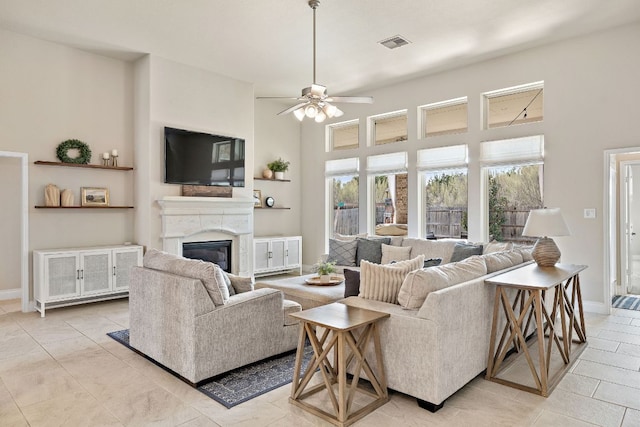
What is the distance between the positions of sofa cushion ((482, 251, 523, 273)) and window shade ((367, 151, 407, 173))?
3.07 meters

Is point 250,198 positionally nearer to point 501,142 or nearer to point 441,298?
point 501,142

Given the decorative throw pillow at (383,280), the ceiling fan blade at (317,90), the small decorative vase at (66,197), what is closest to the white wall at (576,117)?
the ceiling fan blade at (317,90)

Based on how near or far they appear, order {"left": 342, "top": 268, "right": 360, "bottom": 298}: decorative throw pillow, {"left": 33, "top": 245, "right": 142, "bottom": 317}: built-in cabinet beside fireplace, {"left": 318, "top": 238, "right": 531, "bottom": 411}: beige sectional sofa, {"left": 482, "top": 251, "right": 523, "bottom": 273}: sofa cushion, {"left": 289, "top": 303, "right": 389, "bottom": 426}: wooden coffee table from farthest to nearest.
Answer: {"left": 33, "top": 245, "right": 142, "bottom": 317}: built-in cabinet beside fireplace
{"left": 482, "top": 251, "right": 523, "bottom": 273}: sofa cushion
{"left": 342, "top": 268, "right": 360, "bottom": 298}: decorative throw pillow
{"left": 318, "top": 238, "right": 531, "bottom": 411}: beige sectional sofa
{"left": 289, "top": 303, "right": 389, "bottom": 426}: wooden coffee table

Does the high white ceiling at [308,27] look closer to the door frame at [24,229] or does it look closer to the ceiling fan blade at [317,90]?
the ceiling fan blade at [317,90]

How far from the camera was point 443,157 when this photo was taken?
20.4ft

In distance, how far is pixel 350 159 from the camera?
292 inches

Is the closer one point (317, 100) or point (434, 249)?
point (317, 100)

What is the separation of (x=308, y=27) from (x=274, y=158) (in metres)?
3.40

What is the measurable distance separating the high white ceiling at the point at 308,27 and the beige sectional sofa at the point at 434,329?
9.19 feet

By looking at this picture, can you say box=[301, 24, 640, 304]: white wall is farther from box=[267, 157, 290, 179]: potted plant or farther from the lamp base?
box=[267, 157, 290, 179]: potted plant

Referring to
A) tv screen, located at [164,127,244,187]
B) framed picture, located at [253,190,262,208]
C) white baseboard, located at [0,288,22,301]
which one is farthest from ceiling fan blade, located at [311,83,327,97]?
white baseboard, located at [0,288,22,301]

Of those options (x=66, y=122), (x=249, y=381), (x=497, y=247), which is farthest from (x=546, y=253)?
(x=66, y=122)

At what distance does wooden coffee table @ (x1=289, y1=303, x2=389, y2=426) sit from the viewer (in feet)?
7.76

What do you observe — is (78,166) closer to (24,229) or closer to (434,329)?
(24,229)
